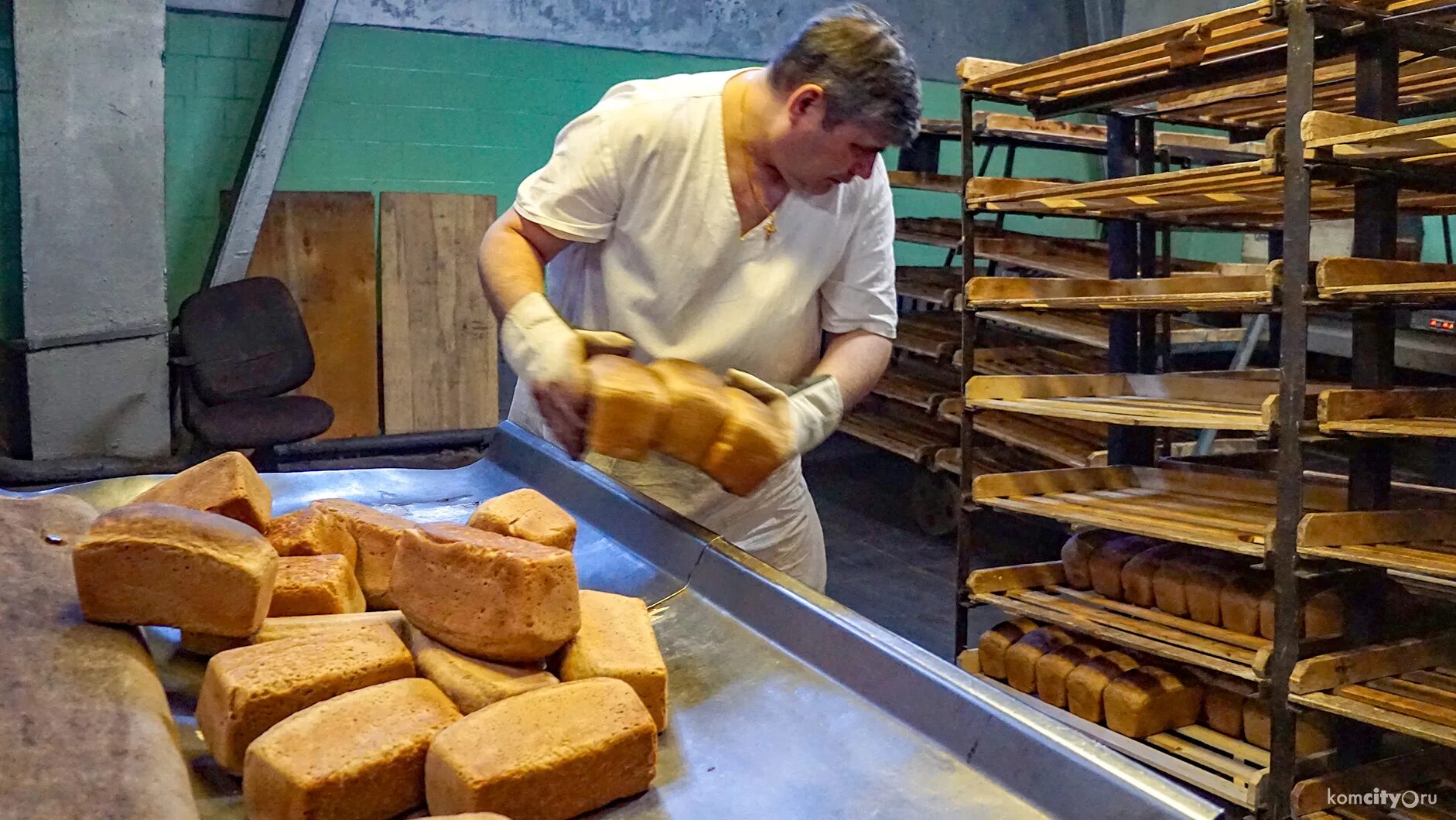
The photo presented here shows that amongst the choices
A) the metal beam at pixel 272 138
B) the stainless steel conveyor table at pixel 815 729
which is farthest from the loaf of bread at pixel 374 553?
the metal beam at pixel 272 138

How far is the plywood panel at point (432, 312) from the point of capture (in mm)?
5922

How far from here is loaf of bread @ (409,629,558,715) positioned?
4.14 feet

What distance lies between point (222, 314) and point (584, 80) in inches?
99.6

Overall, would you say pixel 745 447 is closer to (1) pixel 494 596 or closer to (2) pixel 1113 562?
(1) pixel 494 596

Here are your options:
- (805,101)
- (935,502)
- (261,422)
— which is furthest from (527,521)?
(935,502)

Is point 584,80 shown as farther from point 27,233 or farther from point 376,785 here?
point 376,785

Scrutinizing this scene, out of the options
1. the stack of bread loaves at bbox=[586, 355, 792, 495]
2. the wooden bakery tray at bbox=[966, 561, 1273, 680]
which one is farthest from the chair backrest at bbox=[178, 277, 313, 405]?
the stack of bread loaves at bbox=[586, 355, 792, 495]

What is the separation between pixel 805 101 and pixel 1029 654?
2193 mm

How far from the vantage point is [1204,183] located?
277cm

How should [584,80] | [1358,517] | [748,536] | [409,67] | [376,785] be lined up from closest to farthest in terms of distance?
[376,785] → [748,536] → [1358,517] → [409,67] → [584,80]

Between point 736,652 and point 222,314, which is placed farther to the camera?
point 222,314

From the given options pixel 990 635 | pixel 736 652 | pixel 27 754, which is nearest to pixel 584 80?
pixel 990 635

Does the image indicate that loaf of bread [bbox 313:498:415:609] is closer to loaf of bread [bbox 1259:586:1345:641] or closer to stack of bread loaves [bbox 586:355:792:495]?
stack of bread loaves [bbox 586:355:792:495]

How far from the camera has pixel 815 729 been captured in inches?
51.1
